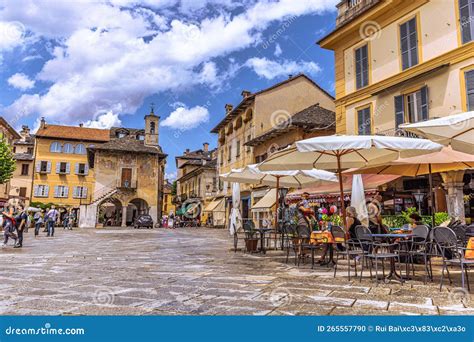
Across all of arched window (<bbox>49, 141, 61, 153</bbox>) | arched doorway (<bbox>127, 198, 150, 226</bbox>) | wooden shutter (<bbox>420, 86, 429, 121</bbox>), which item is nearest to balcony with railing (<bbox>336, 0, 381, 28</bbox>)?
wooden shutter (<bbox>420, 86, 429, 121</bbox>)

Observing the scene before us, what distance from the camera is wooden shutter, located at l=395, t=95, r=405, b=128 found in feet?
43.9

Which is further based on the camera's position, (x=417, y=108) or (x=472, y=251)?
(x=417, y=108)

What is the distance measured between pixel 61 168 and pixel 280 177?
42.9 meters

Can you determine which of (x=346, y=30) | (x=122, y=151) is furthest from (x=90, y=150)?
(x=346, y=30)

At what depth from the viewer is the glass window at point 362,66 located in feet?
50.3

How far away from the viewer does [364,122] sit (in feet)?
50.0

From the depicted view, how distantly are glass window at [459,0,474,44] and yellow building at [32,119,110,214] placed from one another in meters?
41.9

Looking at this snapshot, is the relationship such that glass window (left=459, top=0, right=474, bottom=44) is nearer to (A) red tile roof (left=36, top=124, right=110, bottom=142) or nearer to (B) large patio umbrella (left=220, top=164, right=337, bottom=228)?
(B) large patio umbrella (left=220, top=164, right=337, bottom=228)

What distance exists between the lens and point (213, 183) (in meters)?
41.1

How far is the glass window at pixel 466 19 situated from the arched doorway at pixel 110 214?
35853 mm

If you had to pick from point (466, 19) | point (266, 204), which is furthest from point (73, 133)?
point (466, 19)

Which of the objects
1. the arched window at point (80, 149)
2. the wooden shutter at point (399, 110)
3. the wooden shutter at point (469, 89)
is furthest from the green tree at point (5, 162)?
the wooden shutter at point (469, 89)
